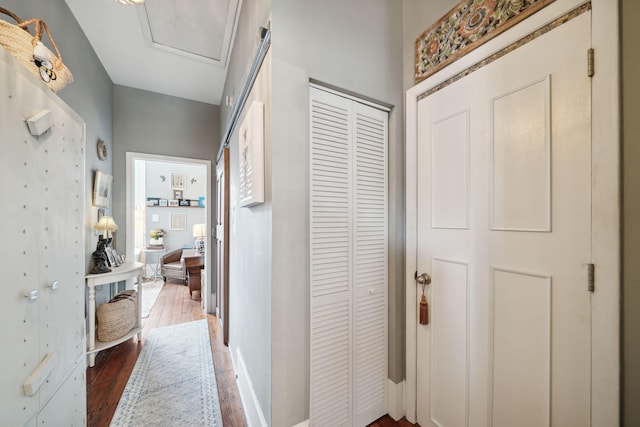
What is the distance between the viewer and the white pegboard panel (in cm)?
73

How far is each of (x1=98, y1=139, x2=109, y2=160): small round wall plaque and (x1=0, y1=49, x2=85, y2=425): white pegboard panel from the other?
191 centimetres

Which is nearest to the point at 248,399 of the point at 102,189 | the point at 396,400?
the point at 396,400

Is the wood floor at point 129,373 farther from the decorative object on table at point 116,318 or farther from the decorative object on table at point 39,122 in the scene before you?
the decorative object on table at point 39,122

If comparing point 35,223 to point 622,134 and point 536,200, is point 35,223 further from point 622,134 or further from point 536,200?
point 622,134

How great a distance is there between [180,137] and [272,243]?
3.16m

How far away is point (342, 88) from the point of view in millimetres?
1337

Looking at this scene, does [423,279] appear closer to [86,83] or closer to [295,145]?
[295,145]

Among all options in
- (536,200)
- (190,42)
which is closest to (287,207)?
(536,200)

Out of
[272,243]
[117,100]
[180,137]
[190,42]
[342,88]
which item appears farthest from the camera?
[180,137]

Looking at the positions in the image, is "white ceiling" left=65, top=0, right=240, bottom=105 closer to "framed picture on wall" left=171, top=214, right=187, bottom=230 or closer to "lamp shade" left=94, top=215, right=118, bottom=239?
"lamp shade" left=94, top=215, right=118, bottom=239

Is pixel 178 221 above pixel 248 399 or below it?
above

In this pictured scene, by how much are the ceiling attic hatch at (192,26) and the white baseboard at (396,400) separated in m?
3.07

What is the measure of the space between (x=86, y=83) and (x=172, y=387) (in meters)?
2.90

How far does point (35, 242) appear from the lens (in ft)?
2.77
